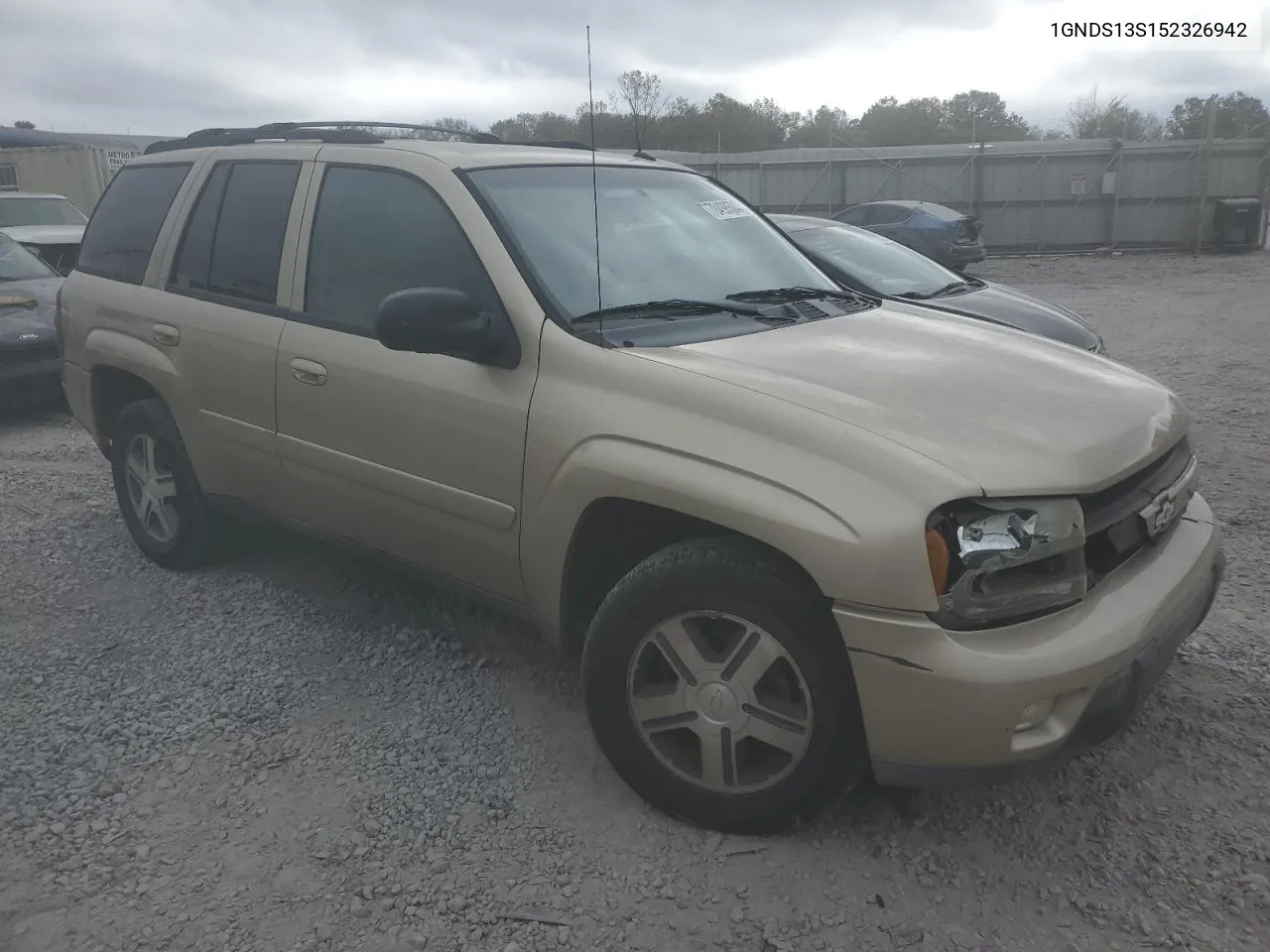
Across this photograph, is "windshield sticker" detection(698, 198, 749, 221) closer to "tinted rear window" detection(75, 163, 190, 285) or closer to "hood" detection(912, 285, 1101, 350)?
"tinted rear window" detection(75, 163, 190, 285)

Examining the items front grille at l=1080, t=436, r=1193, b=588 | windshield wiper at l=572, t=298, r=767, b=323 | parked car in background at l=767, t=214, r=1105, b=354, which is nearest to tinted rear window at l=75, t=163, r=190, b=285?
windshield wiper at l=572, t=298, r=767, b=323

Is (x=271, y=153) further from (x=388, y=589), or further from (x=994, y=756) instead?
(x=994, y=756)

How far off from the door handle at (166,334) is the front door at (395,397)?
757mm

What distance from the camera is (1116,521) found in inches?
98.8

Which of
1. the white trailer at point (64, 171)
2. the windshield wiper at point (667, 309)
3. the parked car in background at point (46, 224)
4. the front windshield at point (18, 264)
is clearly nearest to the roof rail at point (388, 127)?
the windshield wiper at point (667, 309)

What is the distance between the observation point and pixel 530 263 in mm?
3070

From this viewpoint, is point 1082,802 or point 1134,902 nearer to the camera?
point 1134,902

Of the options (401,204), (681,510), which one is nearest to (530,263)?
(401,204)

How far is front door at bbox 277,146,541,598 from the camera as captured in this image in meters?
3.03

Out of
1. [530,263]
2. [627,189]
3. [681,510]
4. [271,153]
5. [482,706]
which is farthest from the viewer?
[271,153]

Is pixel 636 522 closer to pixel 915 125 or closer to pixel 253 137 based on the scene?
pixel 253 137

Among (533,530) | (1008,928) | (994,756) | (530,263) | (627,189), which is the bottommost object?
(1008,928)

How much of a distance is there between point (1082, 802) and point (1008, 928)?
0.58 metres

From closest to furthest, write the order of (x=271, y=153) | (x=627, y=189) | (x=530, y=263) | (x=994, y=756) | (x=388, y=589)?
(x=994, y=756)
(x=530, y=263)
(x=627, y=189)
(x=271, y=153)
(x=388, y=589)
